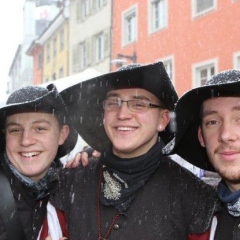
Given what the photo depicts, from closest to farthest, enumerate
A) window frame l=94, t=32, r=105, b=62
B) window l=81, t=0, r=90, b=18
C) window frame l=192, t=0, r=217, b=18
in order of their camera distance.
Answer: window frame l=192, t=0, r=217, b=18 → window frame l=94, t=32, r=105, b=62 → window l=81, t=0, r=90, b=18

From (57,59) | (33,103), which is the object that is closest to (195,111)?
(33,103)

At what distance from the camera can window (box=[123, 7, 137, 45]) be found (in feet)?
65.5

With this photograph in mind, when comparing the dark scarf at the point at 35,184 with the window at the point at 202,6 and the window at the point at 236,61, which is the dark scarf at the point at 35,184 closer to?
the window at the point at 236,61

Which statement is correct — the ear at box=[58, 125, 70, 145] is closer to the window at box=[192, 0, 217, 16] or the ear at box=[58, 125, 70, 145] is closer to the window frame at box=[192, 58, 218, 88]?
the window frame at box=[192, 58, 218, 88]

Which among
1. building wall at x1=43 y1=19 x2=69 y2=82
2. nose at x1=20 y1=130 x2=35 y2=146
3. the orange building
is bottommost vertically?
nose at x1=20 y1=130 x2=35 y2=146

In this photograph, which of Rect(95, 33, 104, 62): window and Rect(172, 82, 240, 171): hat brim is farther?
Rect(95, 33, 104, 62): window

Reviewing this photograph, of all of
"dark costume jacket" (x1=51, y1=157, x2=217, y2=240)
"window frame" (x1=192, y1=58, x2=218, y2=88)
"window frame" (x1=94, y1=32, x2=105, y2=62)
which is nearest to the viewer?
"dark costume jacket" (x1=51, y1=157, x2=217, y2=240)

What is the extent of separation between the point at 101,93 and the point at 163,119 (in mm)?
485

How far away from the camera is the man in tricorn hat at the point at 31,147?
10.5 ft

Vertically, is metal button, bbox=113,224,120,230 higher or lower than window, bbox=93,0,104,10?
lower

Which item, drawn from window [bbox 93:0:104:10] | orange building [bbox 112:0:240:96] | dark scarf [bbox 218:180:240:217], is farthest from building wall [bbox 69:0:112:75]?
dark scarf [bbox 218:180:240:217]

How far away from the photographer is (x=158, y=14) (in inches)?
727

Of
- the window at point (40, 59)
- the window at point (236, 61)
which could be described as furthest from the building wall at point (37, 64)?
the window at point (236, 61)

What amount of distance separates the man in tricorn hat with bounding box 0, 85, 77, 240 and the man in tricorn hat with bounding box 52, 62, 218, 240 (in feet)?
0.47
